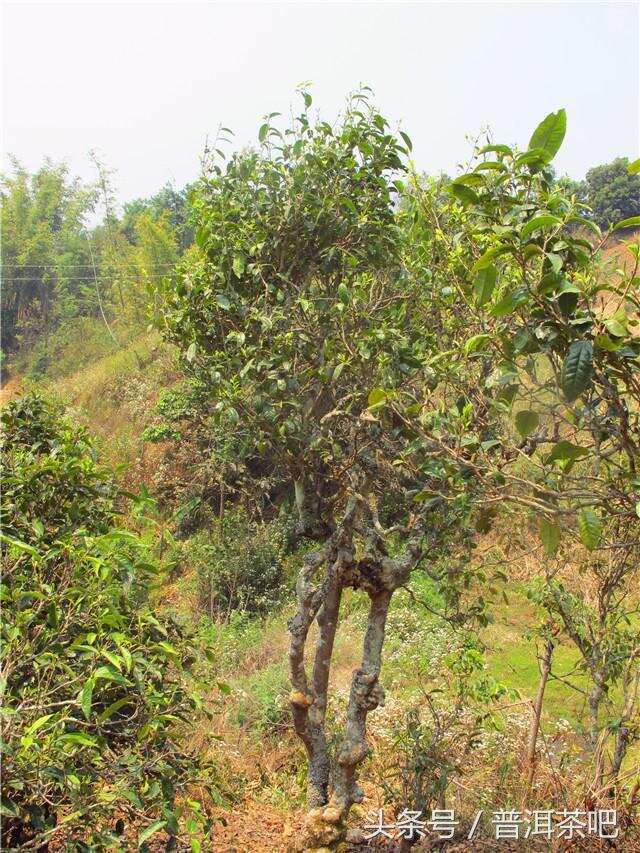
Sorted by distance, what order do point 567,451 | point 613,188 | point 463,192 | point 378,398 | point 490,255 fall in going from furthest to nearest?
point 613,188
point 378,398
point 567,451
point 463,192
point 490,255

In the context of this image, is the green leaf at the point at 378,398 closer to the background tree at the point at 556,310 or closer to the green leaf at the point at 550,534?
the background tree at the point at 556,310

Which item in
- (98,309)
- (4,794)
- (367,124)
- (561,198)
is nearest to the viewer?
(561,198)

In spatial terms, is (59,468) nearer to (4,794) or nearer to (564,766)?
(4,794)

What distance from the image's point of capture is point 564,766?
12.3 ft

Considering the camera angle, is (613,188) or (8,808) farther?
(613,188)

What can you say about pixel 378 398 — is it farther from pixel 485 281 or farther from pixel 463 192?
pixel 463 192

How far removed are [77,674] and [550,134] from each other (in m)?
1.97

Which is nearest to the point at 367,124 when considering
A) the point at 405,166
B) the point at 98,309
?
the point at 405,166

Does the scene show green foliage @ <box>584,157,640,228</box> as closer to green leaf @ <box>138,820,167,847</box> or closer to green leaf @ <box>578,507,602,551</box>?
green leaf @ <box>578,507,602,551</box>

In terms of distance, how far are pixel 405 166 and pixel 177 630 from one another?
2.22 meters

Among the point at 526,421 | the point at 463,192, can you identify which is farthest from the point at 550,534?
the point at 463,192

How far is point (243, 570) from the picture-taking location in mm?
8953

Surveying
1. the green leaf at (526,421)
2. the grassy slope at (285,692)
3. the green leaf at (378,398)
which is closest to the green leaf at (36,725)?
the grassy slope at (285,692)

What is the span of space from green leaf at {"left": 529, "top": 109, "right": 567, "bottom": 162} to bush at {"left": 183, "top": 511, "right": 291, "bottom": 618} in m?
7.29
